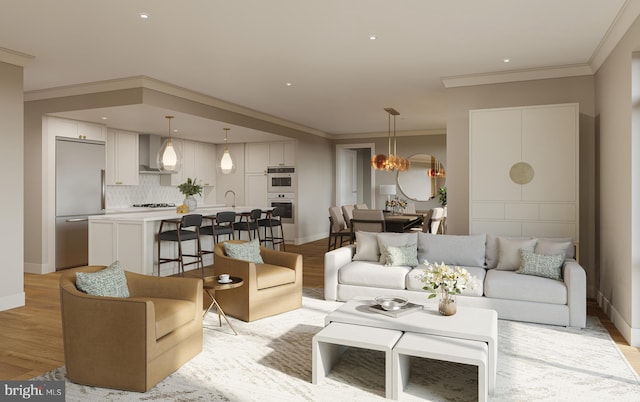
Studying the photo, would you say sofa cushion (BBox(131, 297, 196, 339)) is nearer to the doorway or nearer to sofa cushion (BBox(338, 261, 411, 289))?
sofa cushion (BBox(338, 261, 411, 289))

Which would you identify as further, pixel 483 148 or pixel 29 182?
pixel 29 182

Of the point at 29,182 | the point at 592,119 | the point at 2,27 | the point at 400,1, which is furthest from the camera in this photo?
the point at 29,182

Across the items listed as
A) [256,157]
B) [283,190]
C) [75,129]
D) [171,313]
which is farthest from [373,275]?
[256,157]

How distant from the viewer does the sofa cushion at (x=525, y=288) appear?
4098 mm

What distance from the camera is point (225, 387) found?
9.37 feet

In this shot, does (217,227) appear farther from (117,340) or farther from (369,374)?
(369,374)

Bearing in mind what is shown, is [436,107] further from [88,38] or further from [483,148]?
[88,38]

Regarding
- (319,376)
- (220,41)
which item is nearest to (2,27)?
(220,41)

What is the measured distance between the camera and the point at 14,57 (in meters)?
4.78

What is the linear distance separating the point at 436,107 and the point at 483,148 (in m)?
2.54

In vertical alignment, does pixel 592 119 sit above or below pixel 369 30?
below

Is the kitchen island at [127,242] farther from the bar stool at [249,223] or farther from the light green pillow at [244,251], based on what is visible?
the light green pillow at [244,251]

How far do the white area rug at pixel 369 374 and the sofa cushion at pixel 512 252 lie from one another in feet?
2.81

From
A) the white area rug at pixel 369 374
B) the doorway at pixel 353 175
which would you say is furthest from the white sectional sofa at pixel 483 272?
the doorway at pixel 353 175
